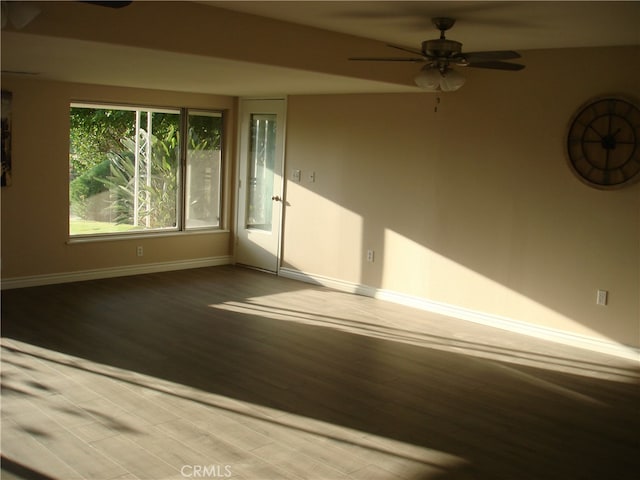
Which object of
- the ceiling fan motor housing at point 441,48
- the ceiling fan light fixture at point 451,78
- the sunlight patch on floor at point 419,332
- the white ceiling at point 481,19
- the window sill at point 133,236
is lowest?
the sunlight patch on floor at point 419,332

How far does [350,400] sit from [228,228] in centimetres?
461

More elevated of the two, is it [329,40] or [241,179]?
[329,40]

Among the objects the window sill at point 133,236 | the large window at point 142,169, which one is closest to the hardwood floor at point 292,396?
the window sill at point 133,236

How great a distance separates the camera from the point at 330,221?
7.44 meters

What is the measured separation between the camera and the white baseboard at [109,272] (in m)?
6.68

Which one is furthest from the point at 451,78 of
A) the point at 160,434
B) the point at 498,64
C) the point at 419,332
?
the point at 160,434

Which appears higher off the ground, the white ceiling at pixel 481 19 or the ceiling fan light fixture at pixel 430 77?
the white ceiling at pixel 481 19

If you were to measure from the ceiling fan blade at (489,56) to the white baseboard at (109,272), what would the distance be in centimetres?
456

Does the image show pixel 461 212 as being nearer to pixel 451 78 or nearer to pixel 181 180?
pixel 451 78

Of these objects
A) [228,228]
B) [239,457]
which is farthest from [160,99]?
[239,457]

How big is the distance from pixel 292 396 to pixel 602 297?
2.79m

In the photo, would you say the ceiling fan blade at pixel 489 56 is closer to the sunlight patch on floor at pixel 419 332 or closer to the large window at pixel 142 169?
the sunlight patch on floor at pixel 419 332

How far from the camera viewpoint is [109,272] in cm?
736

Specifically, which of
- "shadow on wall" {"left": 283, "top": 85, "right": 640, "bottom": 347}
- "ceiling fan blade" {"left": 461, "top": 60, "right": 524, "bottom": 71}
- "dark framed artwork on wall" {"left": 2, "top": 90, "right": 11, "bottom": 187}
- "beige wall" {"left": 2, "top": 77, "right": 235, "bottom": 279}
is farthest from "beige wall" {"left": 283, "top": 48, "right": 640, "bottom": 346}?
"dark framed artwork on wall" {"left": 2, "top": 90, "right": 11, "bottom": 187}
